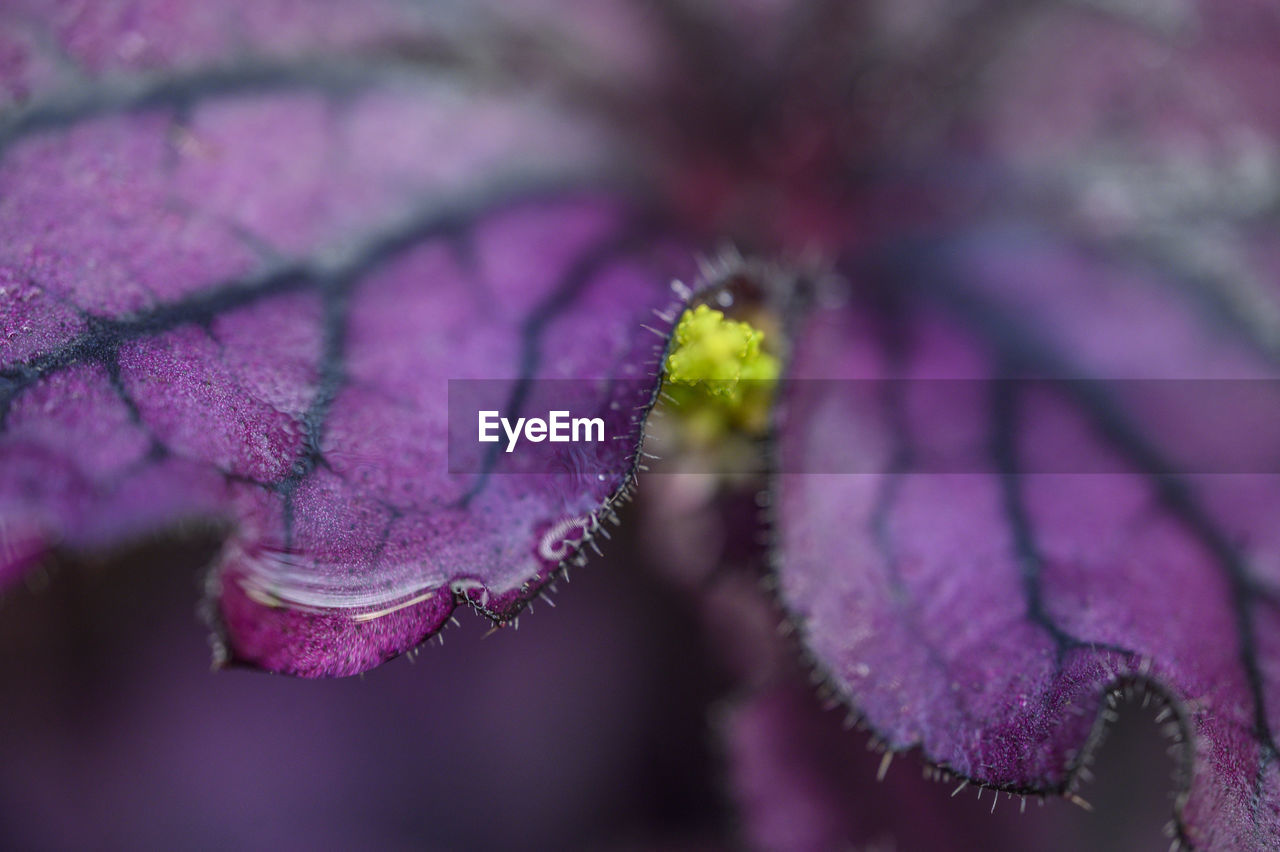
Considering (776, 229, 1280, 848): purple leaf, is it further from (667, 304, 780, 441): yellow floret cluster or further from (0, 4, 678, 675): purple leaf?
(0, 4, 678, 675): purple leaf

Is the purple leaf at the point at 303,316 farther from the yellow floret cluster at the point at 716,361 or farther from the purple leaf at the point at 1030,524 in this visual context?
the purple leaf at the point at 1030,524

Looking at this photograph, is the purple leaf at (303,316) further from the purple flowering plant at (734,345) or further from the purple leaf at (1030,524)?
the purple leaf at (1030,524)

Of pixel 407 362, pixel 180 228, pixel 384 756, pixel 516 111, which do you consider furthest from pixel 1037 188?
pixel 384 756

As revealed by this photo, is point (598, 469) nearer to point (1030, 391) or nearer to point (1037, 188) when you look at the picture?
point (1030, 391)

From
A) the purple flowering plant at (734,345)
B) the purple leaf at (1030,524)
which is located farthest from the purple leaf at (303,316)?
the purple leaf at (1030,524)

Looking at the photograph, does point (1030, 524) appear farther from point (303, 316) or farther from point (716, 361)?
point (303, 316)

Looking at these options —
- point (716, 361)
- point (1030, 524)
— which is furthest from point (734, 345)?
point (1030, 524)

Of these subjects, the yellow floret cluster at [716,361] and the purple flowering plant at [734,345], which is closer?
the purple flowering plant at [734,345]

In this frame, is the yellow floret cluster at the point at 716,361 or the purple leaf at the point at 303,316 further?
the yellow floret cluster at the point at 716,361
